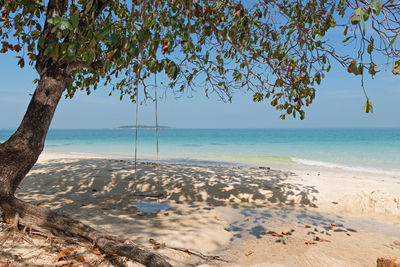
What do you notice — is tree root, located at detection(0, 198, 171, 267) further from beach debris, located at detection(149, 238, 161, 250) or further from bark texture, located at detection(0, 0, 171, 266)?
beach debris, located at detection(149, 238, 161, 250)

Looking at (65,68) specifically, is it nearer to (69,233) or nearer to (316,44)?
(69,233)

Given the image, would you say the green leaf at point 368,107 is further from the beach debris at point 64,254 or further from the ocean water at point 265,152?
the ocean water at point 265,152

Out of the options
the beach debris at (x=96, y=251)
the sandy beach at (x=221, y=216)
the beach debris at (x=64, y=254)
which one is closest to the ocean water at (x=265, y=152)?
the sandy beach at (x=221, y=216)

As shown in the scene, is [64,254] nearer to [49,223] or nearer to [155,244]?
[49,223]

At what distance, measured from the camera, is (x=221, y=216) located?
5367 millimetres

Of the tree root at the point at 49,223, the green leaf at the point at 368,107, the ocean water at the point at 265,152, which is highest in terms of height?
the green leaf at the point at 368,107

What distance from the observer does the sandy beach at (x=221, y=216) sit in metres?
3.48

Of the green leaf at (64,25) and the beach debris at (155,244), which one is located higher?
the green leaf at (64,25)

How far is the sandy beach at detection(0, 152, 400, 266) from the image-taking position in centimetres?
348

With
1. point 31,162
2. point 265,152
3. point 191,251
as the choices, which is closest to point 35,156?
point 31,162

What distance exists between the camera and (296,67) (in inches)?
185

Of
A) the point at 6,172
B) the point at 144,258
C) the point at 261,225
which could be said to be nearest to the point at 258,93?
the point at 261,225

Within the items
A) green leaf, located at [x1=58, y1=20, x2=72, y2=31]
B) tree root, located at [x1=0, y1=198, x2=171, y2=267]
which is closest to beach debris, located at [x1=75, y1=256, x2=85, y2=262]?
tree root, located at [x1=0, y1=198, x2=171, y2=267]

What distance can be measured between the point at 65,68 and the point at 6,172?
4.73 feet
